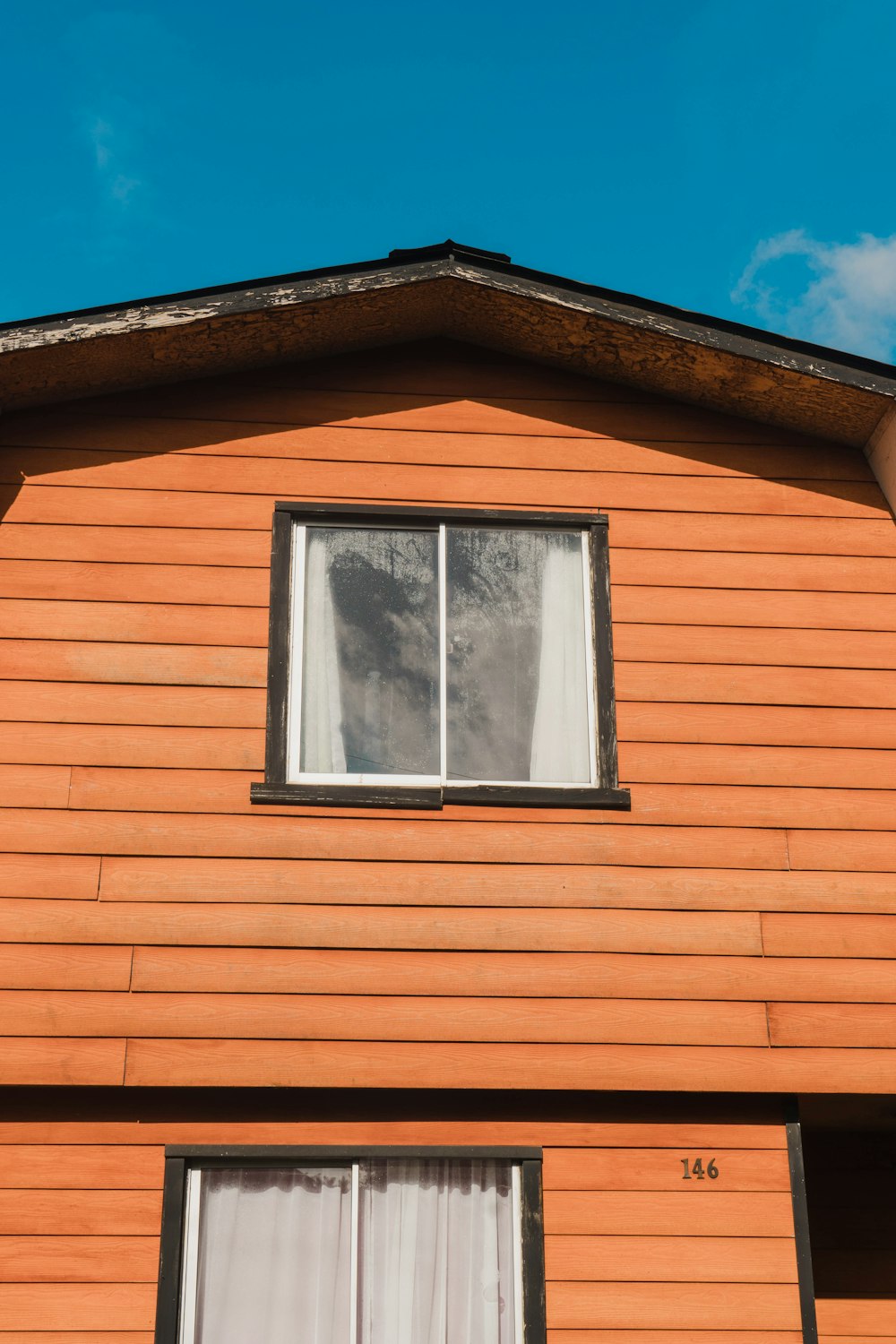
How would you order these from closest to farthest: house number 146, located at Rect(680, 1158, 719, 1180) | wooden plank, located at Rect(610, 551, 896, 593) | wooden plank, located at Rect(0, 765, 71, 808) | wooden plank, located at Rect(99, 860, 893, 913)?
house number 146, located at Rect(680, 1158, 719, 1180) → wooden plank, located at Rect(99, 860, 893, 913) → wooden plank, located at Rect(0, 765, 71, 808) → wooden plank, located at Rect(610, 551, 896, 593)

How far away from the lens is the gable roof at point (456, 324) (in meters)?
6.57

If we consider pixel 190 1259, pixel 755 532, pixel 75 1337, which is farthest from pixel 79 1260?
pixel 755 532

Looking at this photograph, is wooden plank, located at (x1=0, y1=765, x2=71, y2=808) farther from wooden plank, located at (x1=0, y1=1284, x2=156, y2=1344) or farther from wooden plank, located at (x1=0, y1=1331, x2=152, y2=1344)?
wooden plank, located at (x1=0, y1=1331, x2=152, y2=1344)

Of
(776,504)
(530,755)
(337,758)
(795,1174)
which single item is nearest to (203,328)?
(337,758)

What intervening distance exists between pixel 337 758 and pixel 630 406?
8.49 feet

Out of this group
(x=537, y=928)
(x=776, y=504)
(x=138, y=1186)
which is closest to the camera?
(x=138, y=1186)

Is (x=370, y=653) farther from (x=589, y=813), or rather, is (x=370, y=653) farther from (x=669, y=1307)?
(x=669, y=1307)

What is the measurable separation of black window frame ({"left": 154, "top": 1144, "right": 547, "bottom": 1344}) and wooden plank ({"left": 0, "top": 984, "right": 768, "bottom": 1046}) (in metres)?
0.47

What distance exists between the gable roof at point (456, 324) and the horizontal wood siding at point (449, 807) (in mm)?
164

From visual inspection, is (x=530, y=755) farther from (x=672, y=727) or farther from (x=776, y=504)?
(x=776, y=504)

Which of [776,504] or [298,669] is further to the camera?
[776,504]

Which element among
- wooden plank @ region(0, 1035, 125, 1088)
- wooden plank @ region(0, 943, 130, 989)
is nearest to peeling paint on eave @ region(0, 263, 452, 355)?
wooden plank @ region(0, 943, 130, 989)

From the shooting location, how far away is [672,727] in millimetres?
6441

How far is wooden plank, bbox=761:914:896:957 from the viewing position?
6.04 meters
